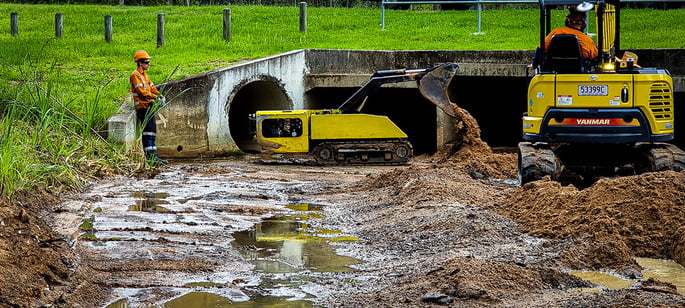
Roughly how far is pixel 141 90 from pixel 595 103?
8.22 metres

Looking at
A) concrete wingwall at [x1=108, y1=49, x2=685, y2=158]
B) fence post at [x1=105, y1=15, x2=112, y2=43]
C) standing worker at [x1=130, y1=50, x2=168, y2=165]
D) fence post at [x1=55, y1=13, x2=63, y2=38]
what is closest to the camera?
standing worker at [x1=130, y1=50, x2=168, y2=165]

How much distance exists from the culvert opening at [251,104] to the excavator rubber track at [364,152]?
2.76 metres

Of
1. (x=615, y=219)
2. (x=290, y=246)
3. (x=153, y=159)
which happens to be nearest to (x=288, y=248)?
(x=290, y=246)

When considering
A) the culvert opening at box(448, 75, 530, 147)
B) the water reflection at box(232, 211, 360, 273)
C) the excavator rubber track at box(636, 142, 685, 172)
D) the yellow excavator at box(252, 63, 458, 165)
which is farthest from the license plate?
the culvert opening at box(448, 75, 530, 147)

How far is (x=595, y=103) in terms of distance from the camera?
11656 mm

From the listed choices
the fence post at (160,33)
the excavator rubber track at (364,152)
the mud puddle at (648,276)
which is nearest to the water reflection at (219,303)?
the mud puddle at (648,276)

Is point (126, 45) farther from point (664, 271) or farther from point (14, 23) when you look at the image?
point (664, 271)

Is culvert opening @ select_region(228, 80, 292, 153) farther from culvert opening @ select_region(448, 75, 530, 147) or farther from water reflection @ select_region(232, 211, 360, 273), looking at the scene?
water reflection @ select_region(232, 211, 360, 273)

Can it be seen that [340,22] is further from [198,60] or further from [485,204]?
[485,204]

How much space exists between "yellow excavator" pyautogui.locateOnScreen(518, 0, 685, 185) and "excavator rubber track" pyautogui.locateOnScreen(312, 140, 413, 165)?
5575mm

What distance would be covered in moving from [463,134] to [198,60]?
23.9ft

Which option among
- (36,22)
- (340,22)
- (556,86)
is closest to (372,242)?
(556,86)

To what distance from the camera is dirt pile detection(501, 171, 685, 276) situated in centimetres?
801

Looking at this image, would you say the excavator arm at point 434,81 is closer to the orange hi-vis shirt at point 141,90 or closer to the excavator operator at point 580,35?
the orange hi-vis shirt at point 141,90
